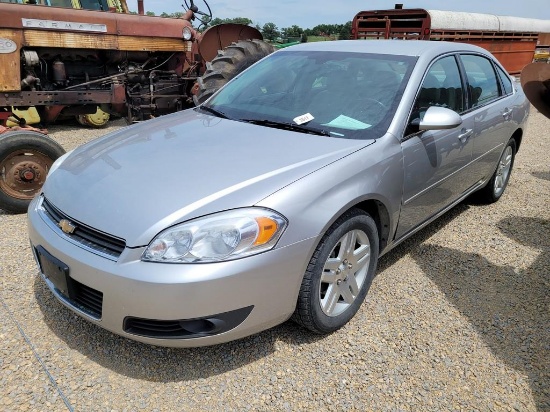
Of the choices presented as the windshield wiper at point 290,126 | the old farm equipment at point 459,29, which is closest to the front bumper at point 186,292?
the windshield wiper at point 290,126

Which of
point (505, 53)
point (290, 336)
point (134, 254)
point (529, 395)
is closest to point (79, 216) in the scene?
point (134, 254)

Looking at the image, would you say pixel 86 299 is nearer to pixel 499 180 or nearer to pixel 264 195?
pixel 264 195

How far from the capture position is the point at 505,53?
1373 cm

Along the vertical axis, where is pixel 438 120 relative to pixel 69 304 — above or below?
above

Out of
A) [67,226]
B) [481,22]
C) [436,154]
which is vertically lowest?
[67,226]

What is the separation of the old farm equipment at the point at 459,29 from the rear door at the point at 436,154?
802cm

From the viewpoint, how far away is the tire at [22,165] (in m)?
3.90

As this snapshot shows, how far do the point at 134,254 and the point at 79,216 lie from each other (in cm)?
44

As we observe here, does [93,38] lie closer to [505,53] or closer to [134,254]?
[134,254]

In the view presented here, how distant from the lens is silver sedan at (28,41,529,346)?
2.01 m

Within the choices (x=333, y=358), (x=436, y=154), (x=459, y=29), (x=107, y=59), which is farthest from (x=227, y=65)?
(x=459, y=29)

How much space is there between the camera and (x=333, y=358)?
2.41m

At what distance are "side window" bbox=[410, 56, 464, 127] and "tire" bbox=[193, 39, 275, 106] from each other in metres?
2.99

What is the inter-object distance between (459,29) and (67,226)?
460 inches
